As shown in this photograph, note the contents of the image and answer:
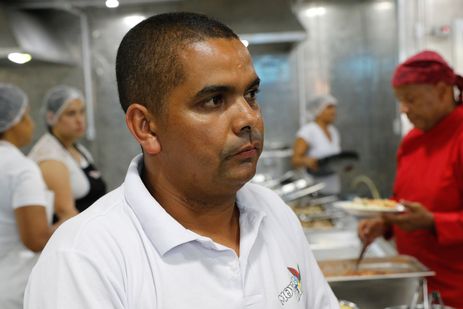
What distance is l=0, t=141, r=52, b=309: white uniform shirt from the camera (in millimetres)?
1932

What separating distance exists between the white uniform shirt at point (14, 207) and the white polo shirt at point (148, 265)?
110 cm

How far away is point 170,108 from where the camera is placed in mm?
849

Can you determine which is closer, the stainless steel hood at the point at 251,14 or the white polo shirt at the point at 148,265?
the white polo shirt at the point at 148,265

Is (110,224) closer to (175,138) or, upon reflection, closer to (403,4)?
(175,138)

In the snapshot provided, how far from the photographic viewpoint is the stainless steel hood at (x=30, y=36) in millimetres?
3699

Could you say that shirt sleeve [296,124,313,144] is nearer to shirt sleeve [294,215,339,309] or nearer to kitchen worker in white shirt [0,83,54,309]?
kitchen worker in white shirt [0,83,54,309]

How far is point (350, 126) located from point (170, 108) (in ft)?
15.7

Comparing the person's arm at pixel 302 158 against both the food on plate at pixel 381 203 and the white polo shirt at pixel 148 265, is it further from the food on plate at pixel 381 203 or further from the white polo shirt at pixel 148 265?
the white polo shirt at pixel 148 265

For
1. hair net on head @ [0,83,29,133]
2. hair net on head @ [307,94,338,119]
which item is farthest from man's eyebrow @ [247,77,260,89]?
hair net on head @ [307,94,338,119]

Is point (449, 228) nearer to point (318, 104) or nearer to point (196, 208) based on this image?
point (196, 208)

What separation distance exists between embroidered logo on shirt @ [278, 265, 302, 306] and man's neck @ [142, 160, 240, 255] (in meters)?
0.10

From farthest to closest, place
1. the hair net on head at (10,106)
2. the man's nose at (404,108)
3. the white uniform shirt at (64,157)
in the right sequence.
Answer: the white uniform shirt at (64,157) → the hair net on head at (10,106) → the man's nose at (404,108)

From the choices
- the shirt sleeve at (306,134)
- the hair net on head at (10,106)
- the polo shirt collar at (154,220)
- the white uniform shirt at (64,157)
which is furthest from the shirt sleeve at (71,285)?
the shirt sleeve at (306,134)

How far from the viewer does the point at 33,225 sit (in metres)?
1.96
